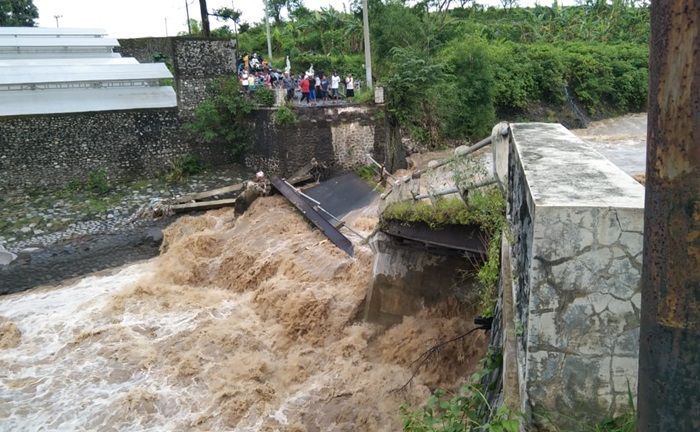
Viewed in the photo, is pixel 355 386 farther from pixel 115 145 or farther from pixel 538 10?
pixel 538 10

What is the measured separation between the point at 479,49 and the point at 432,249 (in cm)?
1459

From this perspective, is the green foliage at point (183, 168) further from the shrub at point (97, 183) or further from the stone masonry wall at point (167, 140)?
the shrub at point (97, 183)

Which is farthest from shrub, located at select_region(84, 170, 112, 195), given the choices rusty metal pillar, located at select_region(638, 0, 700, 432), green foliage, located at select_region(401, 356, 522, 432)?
rusty metal pillar, located at select_region(638, 0, 700, 432)

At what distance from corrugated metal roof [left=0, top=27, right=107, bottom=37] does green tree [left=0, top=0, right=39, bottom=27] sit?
1192 centimetres

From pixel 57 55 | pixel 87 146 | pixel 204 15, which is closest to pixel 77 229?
pixel 87 146

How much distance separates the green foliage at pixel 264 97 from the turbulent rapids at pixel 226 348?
22.3 feet

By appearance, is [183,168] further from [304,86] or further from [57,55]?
[57,55]

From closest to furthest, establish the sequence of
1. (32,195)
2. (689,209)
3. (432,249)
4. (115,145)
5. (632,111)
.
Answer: (689,209)
(432,249)
(32,195)
(115,145)
(632,111)

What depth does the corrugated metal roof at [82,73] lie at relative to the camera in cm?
1988

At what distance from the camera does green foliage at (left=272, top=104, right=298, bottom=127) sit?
19203 mm

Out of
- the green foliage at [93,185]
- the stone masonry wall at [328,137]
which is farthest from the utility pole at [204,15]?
the green foliage at [93,185]

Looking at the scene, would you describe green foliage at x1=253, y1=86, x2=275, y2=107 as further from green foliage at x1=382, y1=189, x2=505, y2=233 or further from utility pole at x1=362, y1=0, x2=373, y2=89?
green foliage at x1=382, y1=189, x2=505, y2=233

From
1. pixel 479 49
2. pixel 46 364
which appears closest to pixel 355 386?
pixel 46 364

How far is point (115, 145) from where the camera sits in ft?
67.2
